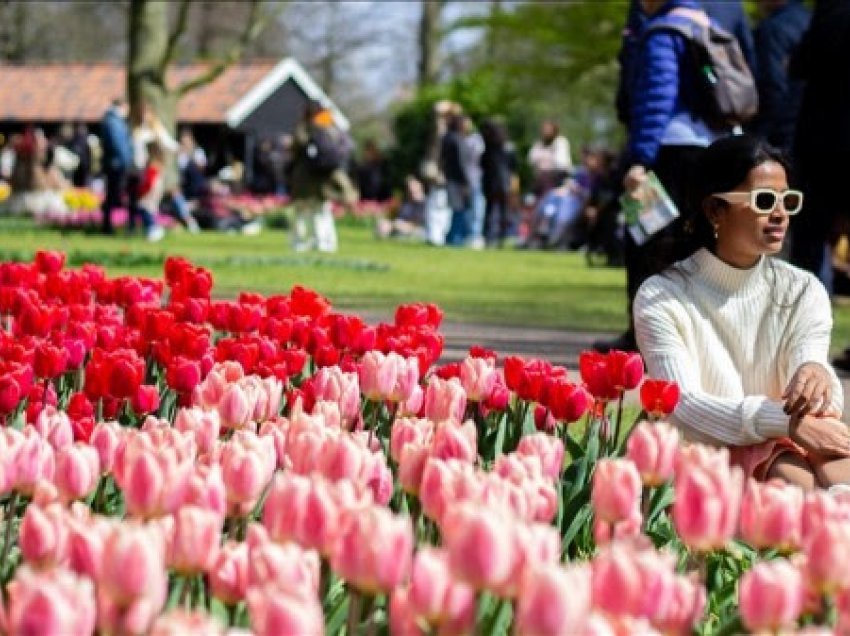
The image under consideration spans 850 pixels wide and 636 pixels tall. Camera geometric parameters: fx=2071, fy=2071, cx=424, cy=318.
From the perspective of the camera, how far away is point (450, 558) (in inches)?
92.0

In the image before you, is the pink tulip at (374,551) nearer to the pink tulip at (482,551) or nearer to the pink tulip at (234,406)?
the pink tulip at (482,551)

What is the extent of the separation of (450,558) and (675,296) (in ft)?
10.2

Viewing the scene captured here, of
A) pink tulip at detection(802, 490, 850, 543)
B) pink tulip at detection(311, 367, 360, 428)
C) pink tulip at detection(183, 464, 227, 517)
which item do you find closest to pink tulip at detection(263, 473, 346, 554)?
pink tulip at detection(183, 464, 227, 517)

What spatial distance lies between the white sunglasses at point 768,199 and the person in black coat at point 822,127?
473 centimetres

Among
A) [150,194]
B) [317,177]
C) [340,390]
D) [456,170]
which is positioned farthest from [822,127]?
[456,170]

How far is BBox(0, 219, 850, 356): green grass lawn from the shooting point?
14180 millimetres

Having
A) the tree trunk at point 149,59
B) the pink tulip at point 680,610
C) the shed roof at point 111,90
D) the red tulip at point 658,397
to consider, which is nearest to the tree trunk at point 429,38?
the shed roof at point 111,90

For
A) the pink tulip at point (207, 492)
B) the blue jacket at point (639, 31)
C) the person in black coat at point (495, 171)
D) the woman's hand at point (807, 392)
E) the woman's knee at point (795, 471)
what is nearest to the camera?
the pink tulip at point (207, 492)

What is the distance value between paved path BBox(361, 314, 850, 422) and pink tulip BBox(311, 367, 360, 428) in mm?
5648

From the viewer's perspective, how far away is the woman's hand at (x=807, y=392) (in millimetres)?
4816

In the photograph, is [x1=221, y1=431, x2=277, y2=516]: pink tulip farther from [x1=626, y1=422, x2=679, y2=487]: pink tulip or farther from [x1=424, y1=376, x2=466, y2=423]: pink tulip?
[x1=424, y1=376, x2=466, y2=423]: pink tulip

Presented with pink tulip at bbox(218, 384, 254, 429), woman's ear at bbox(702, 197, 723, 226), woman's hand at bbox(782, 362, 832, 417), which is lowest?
woman's hand at bbox(782, 362, 832, 417)

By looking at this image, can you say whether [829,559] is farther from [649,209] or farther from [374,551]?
[649,209]

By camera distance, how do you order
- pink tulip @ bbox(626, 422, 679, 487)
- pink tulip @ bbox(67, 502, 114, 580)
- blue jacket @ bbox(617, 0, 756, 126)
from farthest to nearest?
1. blue jacket @ bbox(617, 0, 756, 126)
2. pink tulip @ bbox(626, 422, 679, 487)
3. pink tulip @ bbox(67, 502, 114, 580)
